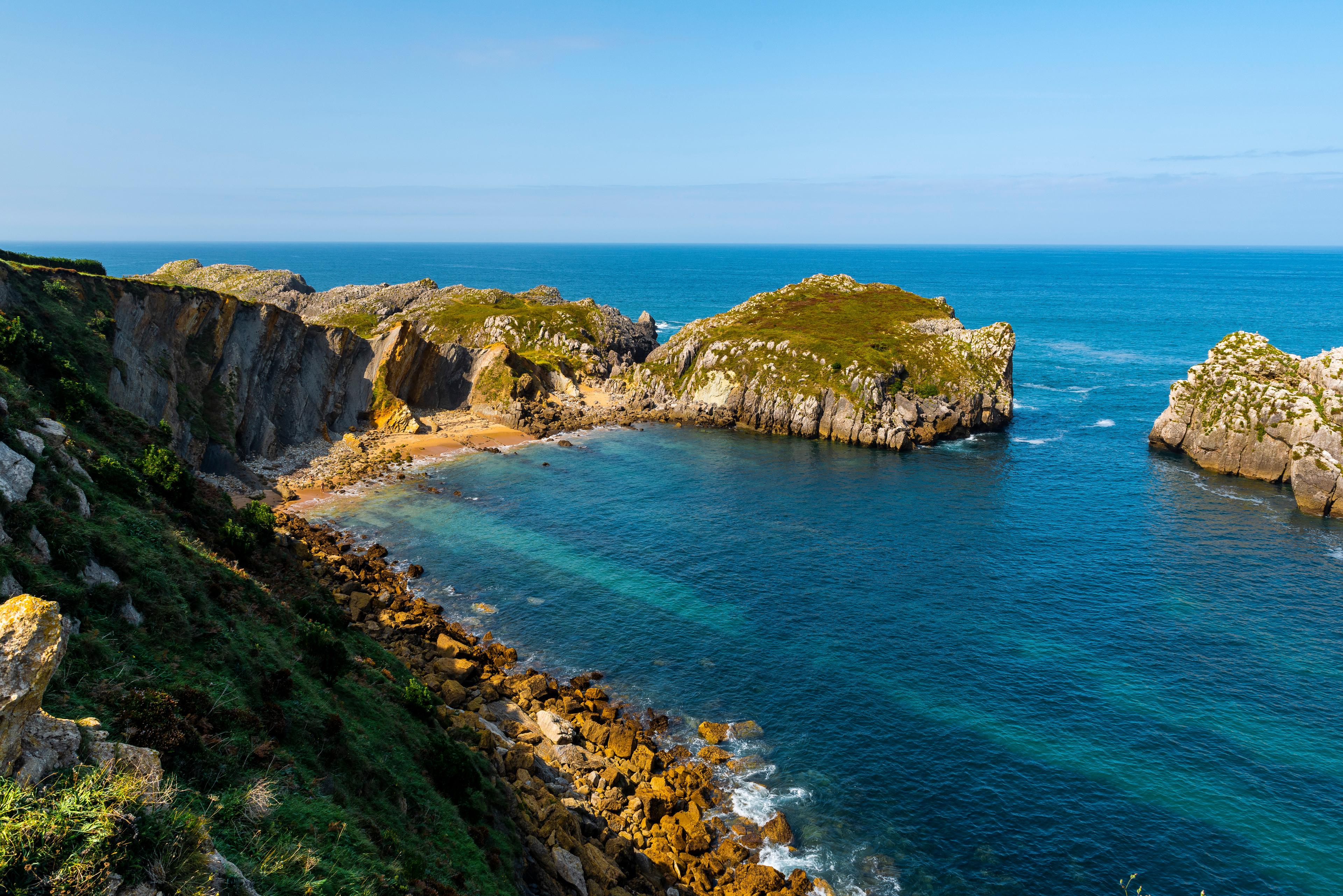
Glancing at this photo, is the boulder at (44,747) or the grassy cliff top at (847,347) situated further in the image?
the grassy cliff top at (847,347)

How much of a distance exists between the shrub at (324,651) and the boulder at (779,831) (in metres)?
23.7

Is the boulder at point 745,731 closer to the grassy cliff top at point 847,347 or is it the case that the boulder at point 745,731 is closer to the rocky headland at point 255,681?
the rocky headland at point 255,681

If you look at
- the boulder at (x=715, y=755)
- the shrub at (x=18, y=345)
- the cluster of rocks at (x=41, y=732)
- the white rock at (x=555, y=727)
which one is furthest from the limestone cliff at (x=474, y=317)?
the cluster of rocks at (x=41, y=732)

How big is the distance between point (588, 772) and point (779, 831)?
1166 cm

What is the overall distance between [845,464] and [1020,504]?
24.9m

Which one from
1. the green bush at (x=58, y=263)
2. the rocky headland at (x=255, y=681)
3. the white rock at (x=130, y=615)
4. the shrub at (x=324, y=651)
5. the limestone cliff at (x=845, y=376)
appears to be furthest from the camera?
the limestone cliff at (x=845, y=376)

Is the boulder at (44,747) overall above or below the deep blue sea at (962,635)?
above

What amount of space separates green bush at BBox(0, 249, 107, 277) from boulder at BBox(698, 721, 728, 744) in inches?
2997

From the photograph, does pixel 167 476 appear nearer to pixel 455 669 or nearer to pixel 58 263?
pixel 455 669

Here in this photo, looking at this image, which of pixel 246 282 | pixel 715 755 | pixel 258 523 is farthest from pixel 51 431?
pixel 246 282

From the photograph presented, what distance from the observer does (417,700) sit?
114 ft

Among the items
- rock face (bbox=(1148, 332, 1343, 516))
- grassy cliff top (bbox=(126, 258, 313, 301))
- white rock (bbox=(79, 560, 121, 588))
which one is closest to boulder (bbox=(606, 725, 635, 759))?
white rock (bbox=(79, 560, 121, 588))

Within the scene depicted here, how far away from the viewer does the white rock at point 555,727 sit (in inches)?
1722

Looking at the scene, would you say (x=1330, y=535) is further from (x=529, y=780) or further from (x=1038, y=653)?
(x=529, y=780)
